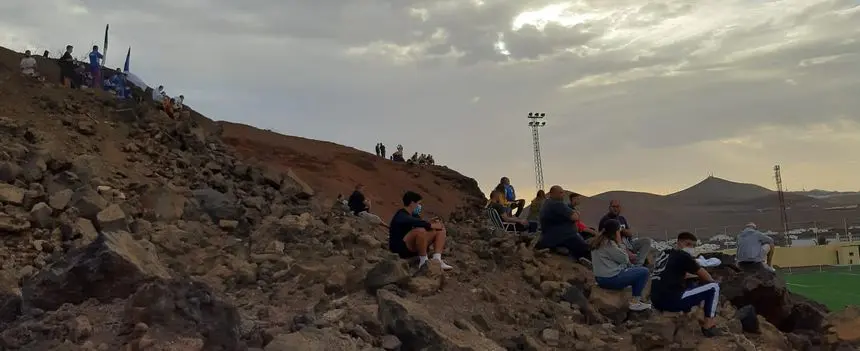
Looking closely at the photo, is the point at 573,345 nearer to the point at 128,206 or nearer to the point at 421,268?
the point at 421,268

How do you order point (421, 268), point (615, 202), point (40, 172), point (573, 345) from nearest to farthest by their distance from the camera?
point (573, 345)
point (421, 268)
point (40, 172)
point (615, 202)

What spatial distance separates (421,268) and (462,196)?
19.1 meters

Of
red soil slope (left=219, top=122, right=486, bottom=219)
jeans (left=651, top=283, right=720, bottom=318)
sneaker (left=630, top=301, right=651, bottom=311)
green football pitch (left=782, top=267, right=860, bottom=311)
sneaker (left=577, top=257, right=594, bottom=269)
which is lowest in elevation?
green football pitch (left=782, top=267, right=860, bottom=311)

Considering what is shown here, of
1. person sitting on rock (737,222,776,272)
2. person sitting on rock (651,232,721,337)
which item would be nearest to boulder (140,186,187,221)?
person sitting on rock (651,232,721,337)

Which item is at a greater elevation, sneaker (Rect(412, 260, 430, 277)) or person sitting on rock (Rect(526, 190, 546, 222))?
person sitting on rock (Rect(526, 190, 546, 222))

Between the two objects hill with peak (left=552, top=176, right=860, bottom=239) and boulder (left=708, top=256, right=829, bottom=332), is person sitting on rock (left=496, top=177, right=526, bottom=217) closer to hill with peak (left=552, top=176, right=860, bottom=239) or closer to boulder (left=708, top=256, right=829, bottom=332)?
boulder (left=708, top=256, right=829, bottom=332)

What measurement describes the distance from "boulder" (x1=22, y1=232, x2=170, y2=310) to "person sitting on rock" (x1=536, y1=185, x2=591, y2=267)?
5763 millimetres

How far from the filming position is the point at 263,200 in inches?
484

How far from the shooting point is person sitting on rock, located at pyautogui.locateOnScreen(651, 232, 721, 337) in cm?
741

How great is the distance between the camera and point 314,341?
5406mm

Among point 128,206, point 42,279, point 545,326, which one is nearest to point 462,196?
point 128,206

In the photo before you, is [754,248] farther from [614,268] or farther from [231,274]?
[231,274]

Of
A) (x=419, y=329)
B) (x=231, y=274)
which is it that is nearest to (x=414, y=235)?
(x=231, y=274)

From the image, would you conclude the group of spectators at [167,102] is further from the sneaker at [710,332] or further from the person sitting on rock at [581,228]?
the sneaker at [710,332]
